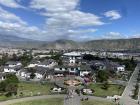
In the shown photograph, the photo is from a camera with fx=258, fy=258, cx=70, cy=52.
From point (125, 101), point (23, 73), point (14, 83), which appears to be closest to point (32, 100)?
point (14, 83)

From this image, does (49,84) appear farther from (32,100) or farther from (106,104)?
(106,104)

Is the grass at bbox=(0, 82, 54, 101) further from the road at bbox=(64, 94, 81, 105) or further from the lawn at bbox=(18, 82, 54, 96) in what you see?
the road at bbox=(64, 94, 81, 105)

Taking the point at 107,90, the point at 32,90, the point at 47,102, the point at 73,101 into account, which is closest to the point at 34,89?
the point at 32,90

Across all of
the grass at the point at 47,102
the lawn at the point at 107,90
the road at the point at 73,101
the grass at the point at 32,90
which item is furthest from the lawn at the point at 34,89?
the lawn at the point at 107,90

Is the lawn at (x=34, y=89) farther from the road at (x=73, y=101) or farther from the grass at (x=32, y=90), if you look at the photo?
the road at (x=73, y=101)

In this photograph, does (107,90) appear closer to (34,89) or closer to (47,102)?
(34,89)
